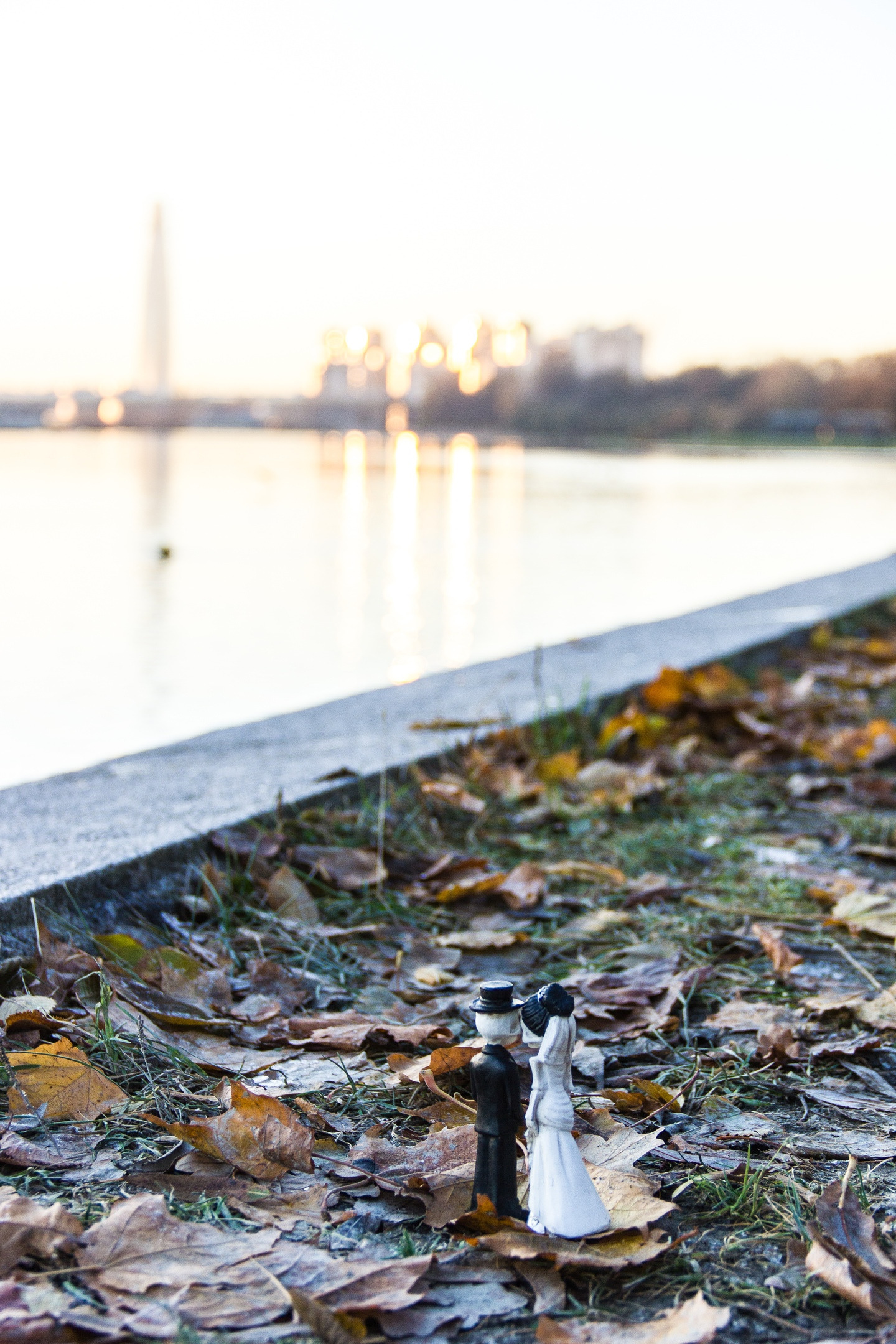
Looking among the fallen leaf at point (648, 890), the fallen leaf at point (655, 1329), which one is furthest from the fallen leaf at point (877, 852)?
the fallen leaf at point (655, 1329)

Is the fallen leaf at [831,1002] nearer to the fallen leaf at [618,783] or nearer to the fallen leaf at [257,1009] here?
the fallen leaf at [257,1009]

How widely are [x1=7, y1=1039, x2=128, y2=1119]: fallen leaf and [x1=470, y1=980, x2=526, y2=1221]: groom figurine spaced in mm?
464

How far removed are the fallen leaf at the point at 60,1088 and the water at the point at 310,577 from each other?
106 inches

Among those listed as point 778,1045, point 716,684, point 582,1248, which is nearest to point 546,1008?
point 582,1248

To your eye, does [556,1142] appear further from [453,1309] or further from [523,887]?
[523,887]

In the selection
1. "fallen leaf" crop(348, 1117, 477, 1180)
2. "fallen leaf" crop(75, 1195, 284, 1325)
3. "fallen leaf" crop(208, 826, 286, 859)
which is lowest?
"fallen leaf" crop(348, 1117, 477, 1180)

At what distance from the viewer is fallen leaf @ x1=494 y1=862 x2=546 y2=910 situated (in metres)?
2.29

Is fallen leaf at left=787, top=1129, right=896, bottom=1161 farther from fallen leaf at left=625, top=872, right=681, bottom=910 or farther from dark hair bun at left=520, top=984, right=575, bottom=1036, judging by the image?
fallen leaf at left=625, top=872, right=681, bottom=910

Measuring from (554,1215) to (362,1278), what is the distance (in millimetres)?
195

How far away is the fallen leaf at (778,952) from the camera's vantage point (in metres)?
1.96

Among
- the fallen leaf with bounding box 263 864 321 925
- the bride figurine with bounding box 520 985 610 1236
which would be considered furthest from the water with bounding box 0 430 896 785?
the bride figurine with bounding box 520 985 610 1236

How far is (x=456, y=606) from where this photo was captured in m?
8.33

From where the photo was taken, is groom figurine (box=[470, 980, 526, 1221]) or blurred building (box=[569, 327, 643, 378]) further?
blurred building (box=[569, 327, 643, 378])

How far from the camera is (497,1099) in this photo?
1217mm
